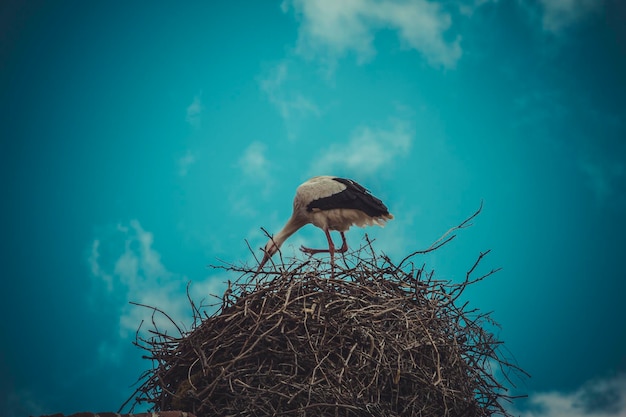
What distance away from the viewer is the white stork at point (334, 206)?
727cm

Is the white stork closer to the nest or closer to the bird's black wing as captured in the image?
the bird's black wing

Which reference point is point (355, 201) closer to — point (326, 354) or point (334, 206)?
point (334, 206)

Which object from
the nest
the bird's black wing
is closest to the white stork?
the bird's black wing

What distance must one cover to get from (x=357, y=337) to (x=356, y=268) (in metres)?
0.72

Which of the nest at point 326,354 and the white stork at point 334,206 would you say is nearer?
the nest at point 326,354

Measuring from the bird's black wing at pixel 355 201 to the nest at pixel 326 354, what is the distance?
208cm

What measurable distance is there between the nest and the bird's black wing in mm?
2081

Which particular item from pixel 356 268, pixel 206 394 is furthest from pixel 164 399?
pixel 356 268

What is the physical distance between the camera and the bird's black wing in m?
7.25

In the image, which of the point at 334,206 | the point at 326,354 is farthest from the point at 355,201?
the point at 326,354

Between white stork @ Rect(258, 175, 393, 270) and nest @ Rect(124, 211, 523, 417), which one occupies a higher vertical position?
white stork @ Rect(258, 175, 393, 270)

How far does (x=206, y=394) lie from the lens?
4590 mm

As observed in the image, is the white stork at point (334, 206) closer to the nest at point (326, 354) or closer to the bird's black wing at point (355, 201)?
the bird's black wing at point (355, 201)

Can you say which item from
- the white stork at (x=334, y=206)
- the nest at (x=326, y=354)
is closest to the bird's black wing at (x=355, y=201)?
the white stork at (x=334, y=206)
